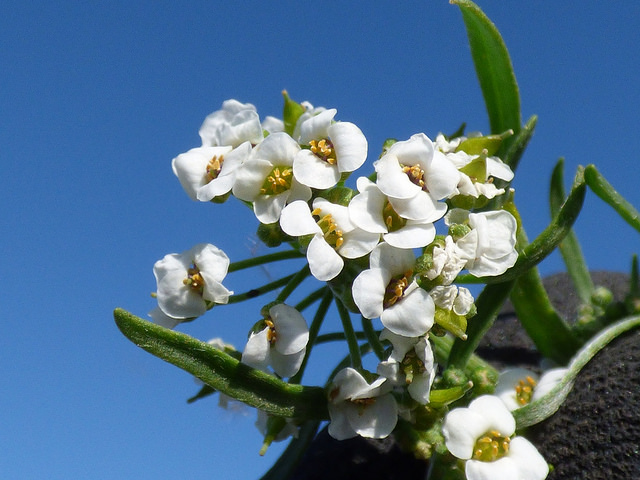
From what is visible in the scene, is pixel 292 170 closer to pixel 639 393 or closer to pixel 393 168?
pixel 393 168

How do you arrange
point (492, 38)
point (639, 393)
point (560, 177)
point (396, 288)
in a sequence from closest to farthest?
point (396, 288), point (639, 393), point (492, 38), point (560, 177)

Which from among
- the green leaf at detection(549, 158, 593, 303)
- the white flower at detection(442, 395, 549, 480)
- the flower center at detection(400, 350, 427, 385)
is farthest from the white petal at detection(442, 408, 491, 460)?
the green leaf at detection(549, 158, 593, 303)

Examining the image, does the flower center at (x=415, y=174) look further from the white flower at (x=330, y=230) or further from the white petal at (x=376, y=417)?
the white petal at (x=376, y=417)

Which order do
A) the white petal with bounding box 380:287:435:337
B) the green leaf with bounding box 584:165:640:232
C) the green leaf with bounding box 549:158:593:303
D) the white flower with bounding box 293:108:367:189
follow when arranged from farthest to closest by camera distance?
the green leaf with bounding box 549:158:593:303
the green leaf with bounding box 584:165:640:232
the white flower with bounding box 293:108:367:189
the white petal with bounding box 380:287:435:337

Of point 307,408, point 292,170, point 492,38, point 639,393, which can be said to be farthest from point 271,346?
point 492,38

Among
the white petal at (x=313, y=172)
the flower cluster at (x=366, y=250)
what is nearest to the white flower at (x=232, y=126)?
the flower cluster at (x=366, y=250)

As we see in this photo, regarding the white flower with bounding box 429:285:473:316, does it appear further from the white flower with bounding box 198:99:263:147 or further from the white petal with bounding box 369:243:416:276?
the white flower with bounding box 198:99:263:147
